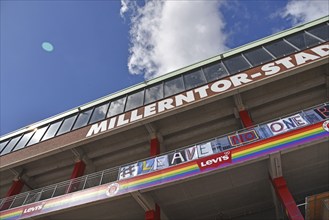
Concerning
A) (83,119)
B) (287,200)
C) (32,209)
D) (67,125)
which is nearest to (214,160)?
(287,200)

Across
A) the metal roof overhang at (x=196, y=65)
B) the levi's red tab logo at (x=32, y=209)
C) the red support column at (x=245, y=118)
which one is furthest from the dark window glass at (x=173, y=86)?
the levi's red tab logo at (x=32, y=209)

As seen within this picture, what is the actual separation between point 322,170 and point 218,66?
26.8 ft

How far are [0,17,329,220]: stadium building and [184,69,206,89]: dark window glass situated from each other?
10 centimetres

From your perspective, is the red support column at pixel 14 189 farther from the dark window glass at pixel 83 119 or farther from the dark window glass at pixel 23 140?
the dark window glass at pixel 83 119

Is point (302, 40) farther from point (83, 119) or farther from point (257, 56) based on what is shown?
point (83, 119)

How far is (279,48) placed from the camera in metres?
15.2

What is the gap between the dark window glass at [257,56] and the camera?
48.1ft

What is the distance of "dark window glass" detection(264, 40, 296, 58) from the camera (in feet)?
47.6

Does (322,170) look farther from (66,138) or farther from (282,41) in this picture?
(66,138)

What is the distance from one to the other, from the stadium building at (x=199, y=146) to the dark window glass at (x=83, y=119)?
0.14 meters

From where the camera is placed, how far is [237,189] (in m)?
10.8

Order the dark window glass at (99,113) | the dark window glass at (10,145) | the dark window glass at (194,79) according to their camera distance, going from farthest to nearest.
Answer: the dark window glass at (10,145), the dark window glass at (99,113), the dark window glass at (194,79)

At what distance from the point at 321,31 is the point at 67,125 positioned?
55.1 ft

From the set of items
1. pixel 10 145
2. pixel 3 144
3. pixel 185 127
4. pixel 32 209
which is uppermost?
pixel 3 144
